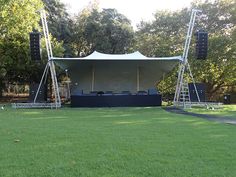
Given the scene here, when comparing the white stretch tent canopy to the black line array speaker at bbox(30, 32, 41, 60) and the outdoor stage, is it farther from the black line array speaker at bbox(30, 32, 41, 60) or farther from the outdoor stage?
the black line array speaker at bbox(30, 32, 41, 60)

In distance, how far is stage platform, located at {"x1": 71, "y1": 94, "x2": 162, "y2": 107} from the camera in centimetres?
1647

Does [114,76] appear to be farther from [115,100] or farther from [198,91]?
[198,91]

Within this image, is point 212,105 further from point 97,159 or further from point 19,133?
point 97,159

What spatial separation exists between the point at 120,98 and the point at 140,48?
459 inches

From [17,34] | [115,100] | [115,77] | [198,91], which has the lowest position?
[115,100]

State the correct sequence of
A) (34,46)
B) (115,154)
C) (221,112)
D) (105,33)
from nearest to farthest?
(115,154) < (221,112) < (34,46) < (105,33)

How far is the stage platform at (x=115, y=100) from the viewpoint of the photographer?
16.5 metres

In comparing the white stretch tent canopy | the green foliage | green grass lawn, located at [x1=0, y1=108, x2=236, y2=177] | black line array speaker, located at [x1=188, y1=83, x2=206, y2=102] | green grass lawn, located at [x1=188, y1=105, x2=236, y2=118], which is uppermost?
the green foliage

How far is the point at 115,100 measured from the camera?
1659 cm

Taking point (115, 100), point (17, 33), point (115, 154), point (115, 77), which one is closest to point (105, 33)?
point (115, 77)

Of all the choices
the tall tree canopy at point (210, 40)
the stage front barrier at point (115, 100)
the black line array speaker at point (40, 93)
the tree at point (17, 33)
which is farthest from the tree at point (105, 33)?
the stage front barrier at point (115, 100)

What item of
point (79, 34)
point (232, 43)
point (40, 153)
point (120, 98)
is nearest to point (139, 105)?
point (120, 98)

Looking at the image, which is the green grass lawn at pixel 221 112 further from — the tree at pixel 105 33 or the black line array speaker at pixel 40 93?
the tree at pixel 105 33

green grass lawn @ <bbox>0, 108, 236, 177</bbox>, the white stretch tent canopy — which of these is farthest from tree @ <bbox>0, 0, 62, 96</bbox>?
green grass lawn @ <bbox>0, 108, 236, 177</bbox>
